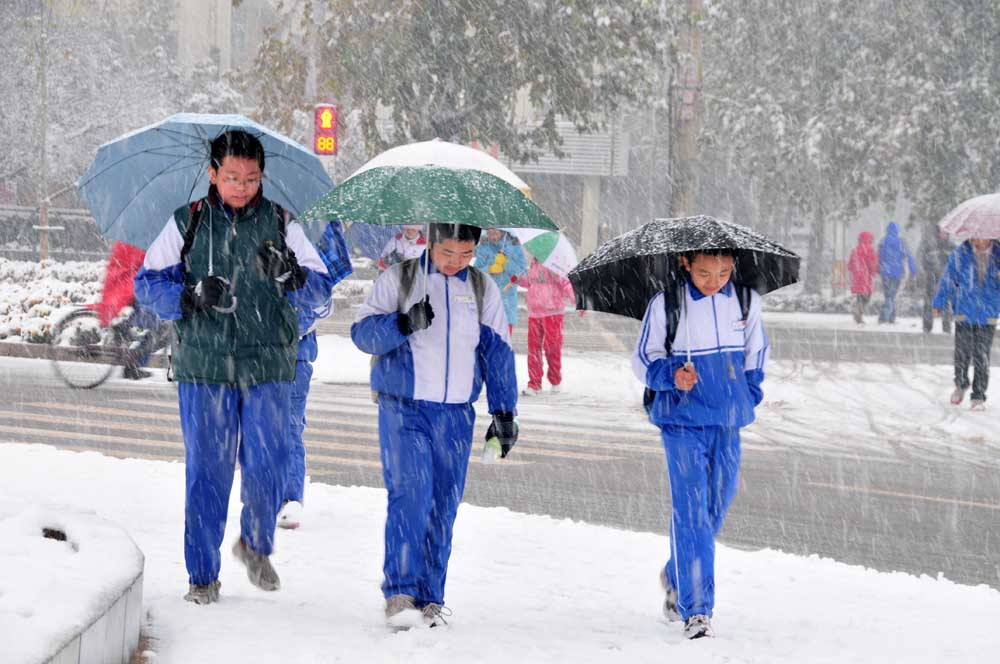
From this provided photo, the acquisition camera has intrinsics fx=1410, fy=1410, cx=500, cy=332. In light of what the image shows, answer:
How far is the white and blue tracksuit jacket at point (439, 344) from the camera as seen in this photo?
5574 mm

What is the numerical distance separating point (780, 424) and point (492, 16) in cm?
879

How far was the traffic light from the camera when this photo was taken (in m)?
17.9

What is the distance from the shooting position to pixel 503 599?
6.34m

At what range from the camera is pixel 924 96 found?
98.6 feet

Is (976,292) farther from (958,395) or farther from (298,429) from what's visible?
(298,429)

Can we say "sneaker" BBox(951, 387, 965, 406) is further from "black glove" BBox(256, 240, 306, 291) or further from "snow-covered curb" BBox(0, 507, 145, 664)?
"snow-covered curb" BBox(0, 507, 145, 664)

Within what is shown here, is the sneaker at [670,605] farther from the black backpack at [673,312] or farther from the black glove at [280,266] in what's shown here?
the black glove at [280,266]

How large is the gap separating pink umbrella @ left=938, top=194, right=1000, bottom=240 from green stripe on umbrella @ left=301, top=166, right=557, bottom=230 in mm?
9364

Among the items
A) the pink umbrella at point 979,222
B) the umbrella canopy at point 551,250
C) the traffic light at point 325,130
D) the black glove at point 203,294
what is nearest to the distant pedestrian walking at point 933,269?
the pink umbrella at point 979,222

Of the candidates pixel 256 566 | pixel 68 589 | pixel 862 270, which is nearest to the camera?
pixel 68 589

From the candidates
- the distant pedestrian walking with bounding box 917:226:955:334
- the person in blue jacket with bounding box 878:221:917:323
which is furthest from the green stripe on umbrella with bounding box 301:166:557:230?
the person in blue jacket with bounding box 878:221:917:323

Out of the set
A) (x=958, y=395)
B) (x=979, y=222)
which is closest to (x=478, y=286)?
(x=979, y=222)

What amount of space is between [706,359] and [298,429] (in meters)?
2.63

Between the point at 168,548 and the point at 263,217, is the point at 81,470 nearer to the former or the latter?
the point at 168,548
